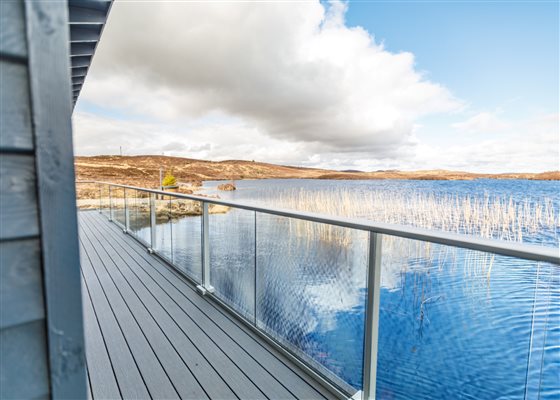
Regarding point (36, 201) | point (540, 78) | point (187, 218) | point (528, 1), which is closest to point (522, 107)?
point (540, 78)

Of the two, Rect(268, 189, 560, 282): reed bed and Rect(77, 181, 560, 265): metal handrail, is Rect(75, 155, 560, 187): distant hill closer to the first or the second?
Rect(268, 189, 560, 282): reed bed

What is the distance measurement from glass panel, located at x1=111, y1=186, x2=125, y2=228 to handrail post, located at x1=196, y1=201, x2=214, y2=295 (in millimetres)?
3868

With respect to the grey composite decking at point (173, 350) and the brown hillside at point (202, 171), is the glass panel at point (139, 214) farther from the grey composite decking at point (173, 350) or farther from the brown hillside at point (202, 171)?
the brown hillside at point (202, 171)

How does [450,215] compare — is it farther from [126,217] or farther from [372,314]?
[126,217]

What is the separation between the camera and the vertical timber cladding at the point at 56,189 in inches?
22.7

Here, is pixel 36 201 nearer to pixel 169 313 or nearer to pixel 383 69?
pixel 169 313

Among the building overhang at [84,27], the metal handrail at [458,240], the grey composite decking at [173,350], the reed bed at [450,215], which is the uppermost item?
the building overhang at [84,27]

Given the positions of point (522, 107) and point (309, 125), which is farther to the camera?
point (309, 125)

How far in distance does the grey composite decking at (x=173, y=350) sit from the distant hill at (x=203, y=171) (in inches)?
1221

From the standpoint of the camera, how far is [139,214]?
5129 mm

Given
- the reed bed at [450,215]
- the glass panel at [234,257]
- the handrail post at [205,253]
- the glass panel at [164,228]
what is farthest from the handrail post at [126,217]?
the reed bed at [450,215]

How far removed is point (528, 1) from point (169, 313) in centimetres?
2056

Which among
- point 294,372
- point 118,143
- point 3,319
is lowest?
point 294,372

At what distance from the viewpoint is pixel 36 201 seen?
605 millimetres
